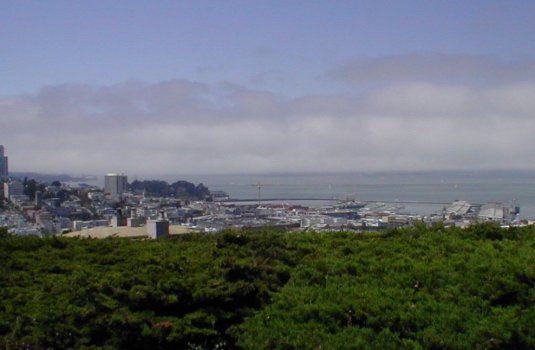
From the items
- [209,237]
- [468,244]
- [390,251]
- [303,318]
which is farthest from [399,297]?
[209,237]

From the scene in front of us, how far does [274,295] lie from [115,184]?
976 inches

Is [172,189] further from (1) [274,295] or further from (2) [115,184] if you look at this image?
(1) [274,295]

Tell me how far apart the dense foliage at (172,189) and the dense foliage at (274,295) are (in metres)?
21.8

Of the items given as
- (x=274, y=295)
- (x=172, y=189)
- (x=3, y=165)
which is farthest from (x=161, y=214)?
(x=3, y=165)

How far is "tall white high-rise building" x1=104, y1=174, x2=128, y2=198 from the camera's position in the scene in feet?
99.5

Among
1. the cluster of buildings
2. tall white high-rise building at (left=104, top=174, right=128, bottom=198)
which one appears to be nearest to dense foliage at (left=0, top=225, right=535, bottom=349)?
the cluster of buildings

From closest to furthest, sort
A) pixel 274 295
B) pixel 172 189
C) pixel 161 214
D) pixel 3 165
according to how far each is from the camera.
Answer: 1. pixel 274 295
2. pixel 161 214
3. pixel 172 189
4. pixel 3 165

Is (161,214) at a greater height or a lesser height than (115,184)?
lesser

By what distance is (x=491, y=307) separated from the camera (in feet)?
19.4

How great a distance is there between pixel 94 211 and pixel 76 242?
14514 mm

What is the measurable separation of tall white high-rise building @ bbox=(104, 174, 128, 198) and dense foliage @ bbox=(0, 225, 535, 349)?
69.8ft

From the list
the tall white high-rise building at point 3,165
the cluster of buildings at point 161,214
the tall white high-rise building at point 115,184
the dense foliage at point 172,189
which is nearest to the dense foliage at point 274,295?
the cluster of buildings at point 161,214

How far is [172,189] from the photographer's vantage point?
106 ft

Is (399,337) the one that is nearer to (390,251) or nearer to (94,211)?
(390,251)
